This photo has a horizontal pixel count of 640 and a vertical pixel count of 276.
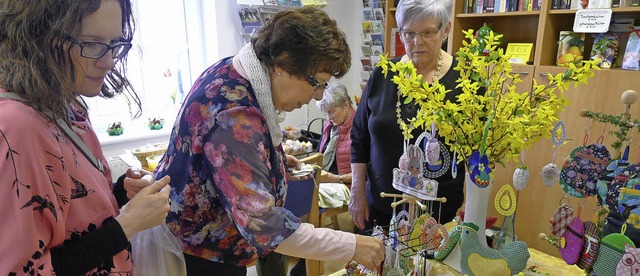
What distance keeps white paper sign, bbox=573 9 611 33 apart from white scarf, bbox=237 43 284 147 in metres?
1.98

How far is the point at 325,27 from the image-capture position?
933 millimetres

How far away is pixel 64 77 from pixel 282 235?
19.6 inches

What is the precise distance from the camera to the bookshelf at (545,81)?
6.97 ft

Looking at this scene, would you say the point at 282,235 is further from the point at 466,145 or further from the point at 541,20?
the point at 541,20

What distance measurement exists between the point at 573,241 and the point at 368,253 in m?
0.47

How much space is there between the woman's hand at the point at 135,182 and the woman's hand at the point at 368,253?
493mm

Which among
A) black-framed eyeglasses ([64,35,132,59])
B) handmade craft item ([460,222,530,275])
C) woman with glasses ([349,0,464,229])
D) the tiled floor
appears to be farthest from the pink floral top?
the tiled floor

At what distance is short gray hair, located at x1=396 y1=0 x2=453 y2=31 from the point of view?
1345 millimetres

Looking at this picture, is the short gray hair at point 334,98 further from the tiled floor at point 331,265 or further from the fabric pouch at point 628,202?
the fabric pouch at point 628,202

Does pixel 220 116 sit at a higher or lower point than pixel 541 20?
lower

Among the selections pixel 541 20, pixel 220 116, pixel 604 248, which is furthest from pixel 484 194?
pixel 541 20

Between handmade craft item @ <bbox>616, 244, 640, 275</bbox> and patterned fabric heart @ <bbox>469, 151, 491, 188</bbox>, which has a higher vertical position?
patterned fabric heart @ <bbox>469, 151, 491, 188</bbox>

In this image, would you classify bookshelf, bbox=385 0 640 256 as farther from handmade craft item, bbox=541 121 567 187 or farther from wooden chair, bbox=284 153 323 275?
handmade craft item, bbox=541 121 567 187

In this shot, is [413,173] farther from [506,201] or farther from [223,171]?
[223,171]
